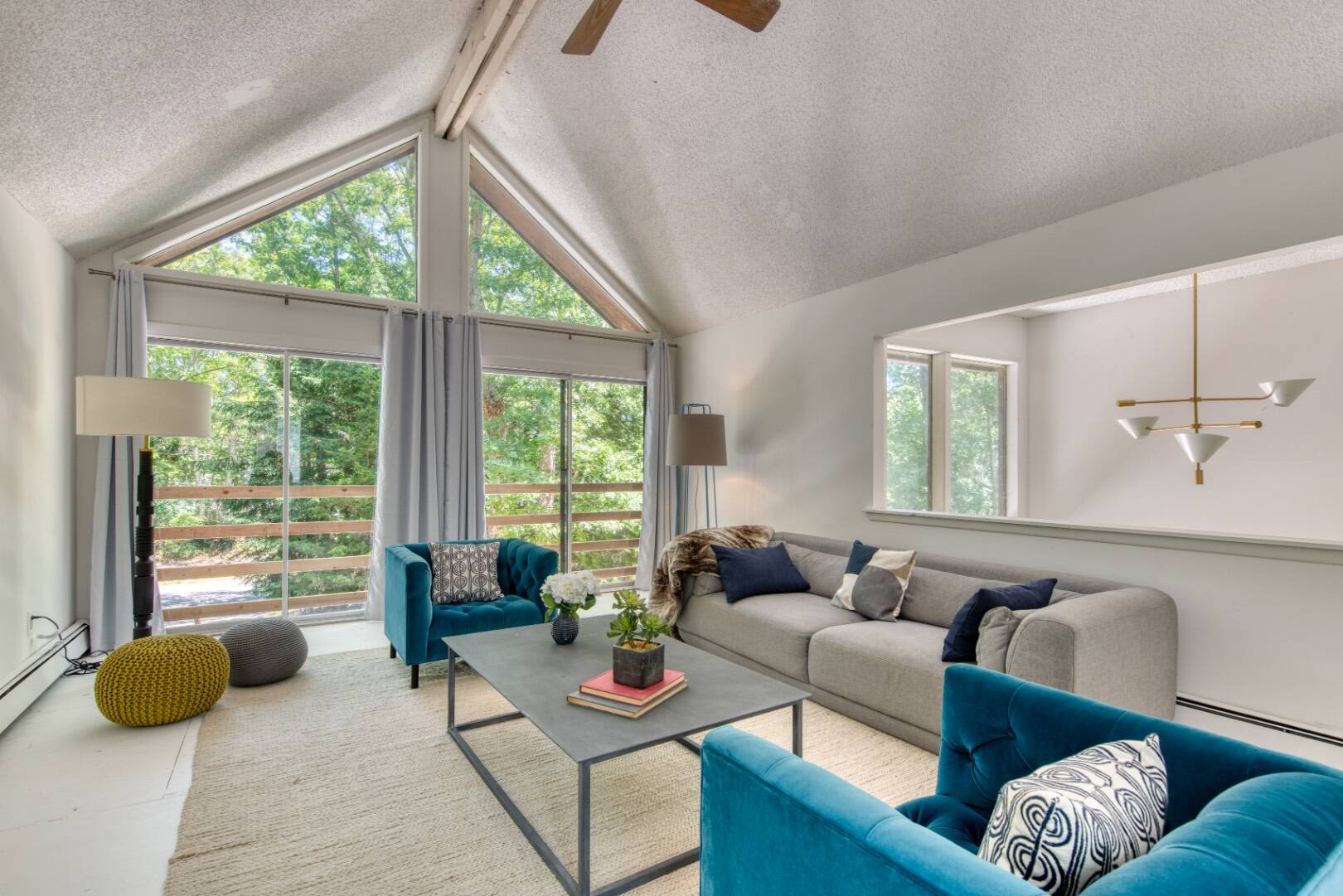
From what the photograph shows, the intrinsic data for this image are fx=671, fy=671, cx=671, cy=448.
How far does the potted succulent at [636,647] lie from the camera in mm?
2230

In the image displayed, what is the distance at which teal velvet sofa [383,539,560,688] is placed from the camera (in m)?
3.41

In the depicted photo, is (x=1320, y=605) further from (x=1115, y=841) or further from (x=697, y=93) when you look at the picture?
(x=697, y=93)

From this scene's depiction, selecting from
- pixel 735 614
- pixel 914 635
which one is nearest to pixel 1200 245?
pixel 914 635

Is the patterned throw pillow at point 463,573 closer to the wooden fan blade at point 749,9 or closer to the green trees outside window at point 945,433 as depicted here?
the green trees outside window at point 945,433

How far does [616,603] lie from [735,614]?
59.4 inches

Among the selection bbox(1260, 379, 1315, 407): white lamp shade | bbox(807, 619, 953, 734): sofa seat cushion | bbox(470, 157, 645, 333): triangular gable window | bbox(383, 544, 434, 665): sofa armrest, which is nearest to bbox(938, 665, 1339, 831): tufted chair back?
bbox(807, 619, 953, 734): sofa seat cushion

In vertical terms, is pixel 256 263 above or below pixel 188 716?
above

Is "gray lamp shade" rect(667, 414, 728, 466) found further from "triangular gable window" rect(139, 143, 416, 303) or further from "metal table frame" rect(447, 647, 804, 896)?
"metal table frame" rect(447, 647, 804, 896)

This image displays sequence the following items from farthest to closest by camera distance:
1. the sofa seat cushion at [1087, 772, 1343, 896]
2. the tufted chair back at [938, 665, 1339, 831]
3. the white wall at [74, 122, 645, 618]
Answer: the white wall at [74, 122, 645, 618], the tufted chair back at [938, 665, 1339, 831], the sofa seat cushion at [1087, 772, 1343, 896]

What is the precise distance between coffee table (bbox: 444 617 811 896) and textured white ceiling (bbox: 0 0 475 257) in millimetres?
2692

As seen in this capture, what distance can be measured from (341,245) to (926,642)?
4.67 meters

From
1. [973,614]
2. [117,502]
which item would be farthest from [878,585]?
[117,502]

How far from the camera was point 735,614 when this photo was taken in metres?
3.76

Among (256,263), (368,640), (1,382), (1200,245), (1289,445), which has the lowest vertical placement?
(368,640)
